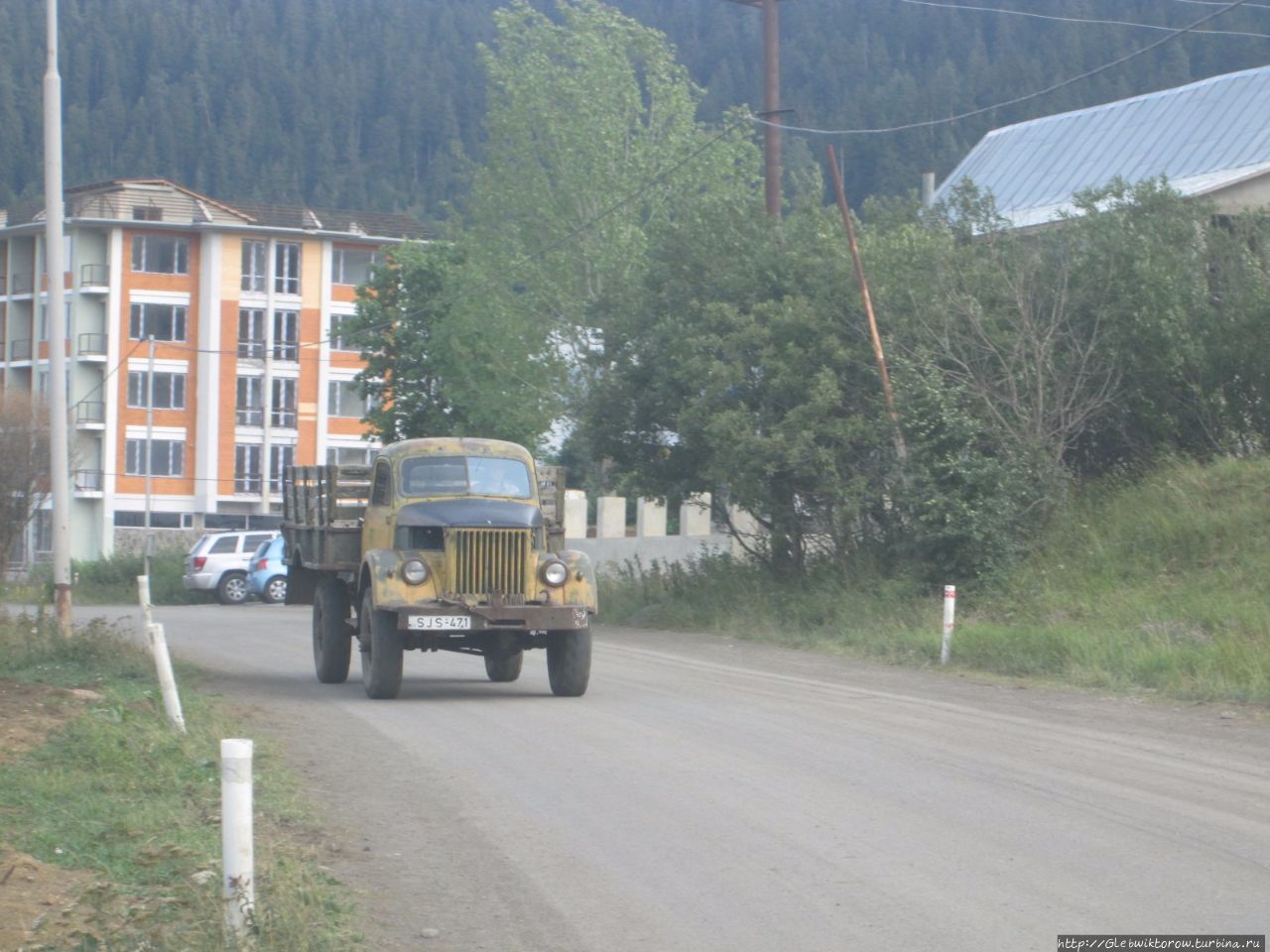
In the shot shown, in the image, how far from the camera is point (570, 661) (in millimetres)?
15641

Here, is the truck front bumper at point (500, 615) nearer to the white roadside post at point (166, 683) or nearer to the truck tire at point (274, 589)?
the white roadside post at point (166, 683)

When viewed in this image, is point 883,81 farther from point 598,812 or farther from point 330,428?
point 598,812

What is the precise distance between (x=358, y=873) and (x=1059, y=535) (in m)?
17.7

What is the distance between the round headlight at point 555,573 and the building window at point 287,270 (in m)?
65.3

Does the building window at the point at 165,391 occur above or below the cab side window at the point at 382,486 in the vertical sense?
above

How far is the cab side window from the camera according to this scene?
1667cm

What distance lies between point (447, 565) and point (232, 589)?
105ft

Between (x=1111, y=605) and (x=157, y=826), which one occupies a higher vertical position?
(x=1111, y=605)

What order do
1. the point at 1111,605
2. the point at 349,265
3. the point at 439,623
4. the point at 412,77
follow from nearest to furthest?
the point at 439,623
the point at 1111,605
the point at 349,265
the point at 412,77

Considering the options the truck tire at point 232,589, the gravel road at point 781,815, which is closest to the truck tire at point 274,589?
the truck tire at point 232,589

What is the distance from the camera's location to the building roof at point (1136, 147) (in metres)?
39.8

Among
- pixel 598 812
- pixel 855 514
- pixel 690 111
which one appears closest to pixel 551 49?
pixel 690 111

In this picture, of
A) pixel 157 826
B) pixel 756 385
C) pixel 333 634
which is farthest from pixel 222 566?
pixel 157 826

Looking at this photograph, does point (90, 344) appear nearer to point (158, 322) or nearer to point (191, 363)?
point (158, 322)
